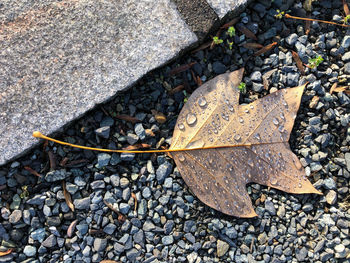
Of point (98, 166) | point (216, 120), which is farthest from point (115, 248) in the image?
point (216, 120)

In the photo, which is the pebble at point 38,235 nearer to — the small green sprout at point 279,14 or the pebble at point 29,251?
the pebble at point 29,251

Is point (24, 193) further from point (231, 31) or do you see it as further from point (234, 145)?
point (231, 31)

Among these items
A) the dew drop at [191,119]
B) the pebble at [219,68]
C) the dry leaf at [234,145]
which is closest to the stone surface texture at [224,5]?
the pebble at [219,68]

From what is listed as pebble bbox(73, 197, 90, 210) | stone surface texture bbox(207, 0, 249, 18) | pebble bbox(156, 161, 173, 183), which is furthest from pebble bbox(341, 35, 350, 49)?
pebble bbox(73, 197, 90, 210)

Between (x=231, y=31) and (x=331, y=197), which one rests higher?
(x=231, y=31)

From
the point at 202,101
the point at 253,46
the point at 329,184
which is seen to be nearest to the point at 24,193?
the point at 202,101

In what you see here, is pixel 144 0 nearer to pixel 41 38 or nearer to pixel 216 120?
pixel 41 38
